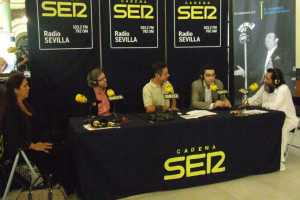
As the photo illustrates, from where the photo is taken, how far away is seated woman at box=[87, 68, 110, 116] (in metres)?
3.38

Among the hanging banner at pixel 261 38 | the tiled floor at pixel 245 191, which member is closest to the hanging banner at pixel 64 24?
the tiled floor at pixel 245 191

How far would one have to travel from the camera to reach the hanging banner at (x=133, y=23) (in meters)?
3.73

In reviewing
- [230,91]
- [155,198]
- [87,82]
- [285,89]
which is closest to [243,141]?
[285,89]

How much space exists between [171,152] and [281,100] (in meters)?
1.35

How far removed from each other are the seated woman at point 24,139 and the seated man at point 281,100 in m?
2.15

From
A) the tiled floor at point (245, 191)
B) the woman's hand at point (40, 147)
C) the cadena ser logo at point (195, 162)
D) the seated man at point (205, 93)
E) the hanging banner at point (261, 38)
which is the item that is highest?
the hanging banner at point (261, 38)

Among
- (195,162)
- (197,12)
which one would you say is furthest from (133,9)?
(195,162)

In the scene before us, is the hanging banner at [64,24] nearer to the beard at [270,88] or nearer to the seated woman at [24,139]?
the seated woman at [24,139]

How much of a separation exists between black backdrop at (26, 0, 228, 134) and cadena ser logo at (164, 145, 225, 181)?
1.08 metres

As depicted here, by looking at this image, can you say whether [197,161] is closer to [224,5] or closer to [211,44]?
[211,44]

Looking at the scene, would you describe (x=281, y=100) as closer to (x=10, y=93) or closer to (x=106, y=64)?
(x=106, y=64)

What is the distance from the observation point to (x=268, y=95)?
3.68m

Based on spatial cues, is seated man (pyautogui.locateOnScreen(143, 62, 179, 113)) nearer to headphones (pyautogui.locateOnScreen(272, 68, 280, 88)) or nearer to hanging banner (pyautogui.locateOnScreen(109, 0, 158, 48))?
hanging banner (pyautogui.locateOnScreen(109, 0, 158, 48))

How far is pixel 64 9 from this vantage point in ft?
11.5
